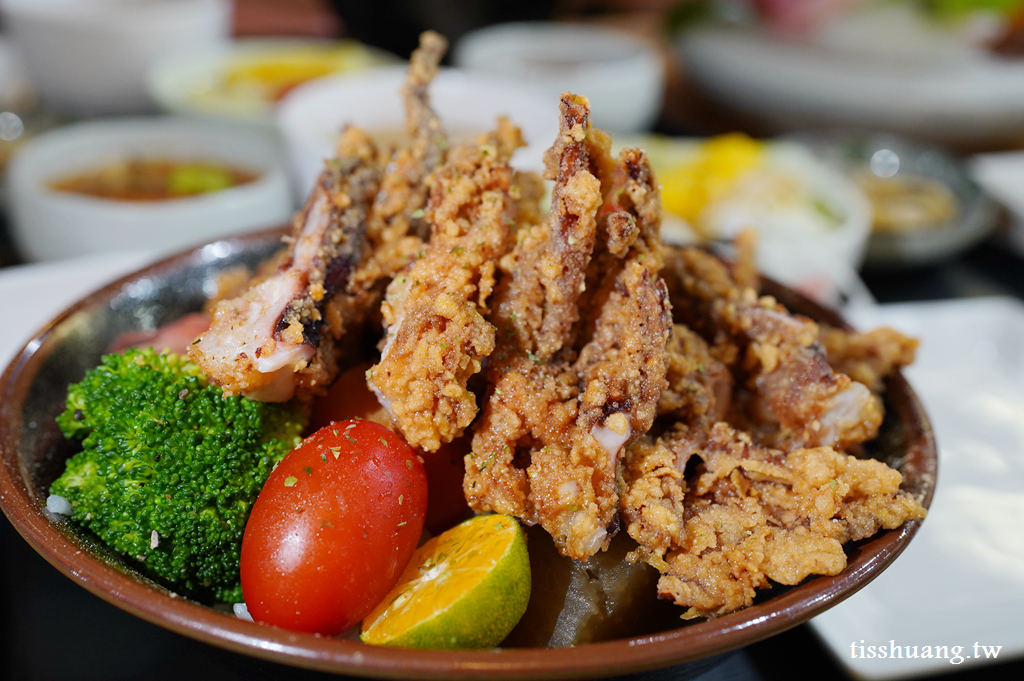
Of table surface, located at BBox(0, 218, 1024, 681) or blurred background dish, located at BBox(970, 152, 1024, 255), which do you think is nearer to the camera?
table surface, located at BBox(0, 218, 1024, 681)

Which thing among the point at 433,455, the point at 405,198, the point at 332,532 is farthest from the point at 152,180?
the point at 332,532

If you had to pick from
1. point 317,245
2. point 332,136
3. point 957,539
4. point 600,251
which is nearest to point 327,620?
point 317,245

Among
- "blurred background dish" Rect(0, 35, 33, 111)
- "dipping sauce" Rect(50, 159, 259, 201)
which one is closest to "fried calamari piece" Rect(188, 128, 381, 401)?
"dipping sauce" Rect(50, 159, 259, 201)

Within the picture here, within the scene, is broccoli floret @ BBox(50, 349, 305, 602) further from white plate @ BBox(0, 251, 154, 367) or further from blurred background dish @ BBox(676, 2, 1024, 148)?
blurred background dish @ BBox(676, 2, 1024, 148)

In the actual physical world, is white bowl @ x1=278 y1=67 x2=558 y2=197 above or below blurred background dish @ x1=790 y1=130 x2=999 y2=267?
above

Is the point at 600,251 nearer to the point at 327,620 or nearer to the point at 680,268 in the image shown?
the point at 680,268
